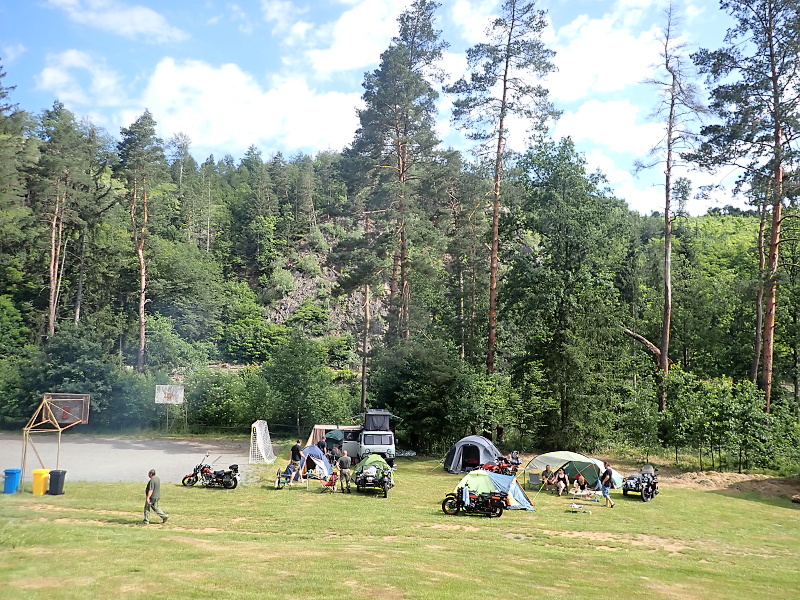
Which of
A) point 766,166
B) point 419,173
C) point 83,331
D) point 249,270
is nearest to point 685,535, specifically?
point 766,166

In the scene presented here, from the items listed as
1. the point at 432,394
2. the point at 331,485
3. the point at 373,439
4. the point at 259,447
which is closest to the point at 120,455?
the point at 259,447

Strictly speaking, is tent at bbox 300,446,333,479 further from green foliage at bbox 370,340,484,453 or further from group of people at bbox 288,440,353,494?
green foliage at bbox 370,340,484,453

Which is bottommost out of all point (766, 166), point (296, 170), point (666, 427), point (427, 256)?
point (666, 427)

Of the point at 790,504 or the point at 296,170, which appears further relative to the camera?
the point at 296,170

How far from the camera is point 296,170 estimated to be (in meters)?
87.6

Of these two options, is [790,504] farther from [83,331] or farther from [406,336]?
[83,331]

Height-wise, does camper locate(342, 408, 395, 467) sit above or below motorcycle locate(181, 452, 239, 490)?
above

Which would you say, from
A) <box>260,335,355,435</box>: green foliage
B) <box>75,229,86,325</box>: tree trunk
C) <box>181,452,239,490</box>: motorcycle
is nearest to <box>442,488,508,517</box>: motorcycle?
<box>181,452,239,490</box>: motorcycle

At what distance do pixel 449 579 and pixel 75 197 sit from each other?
4039 cm

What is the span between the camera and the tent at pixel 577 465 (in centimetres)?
1888

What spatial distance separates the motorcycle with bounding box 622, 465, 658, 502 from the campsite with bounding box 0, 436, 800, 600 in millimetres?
406

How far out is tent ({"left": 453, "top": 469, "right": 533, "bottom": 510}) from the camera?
51.1ft

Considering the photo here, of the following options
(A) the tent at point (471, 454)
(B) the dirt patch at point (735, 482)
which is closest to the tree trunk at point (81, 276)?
(A) the tent at point (471, 454)

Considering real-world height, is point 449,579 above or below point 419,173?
below
